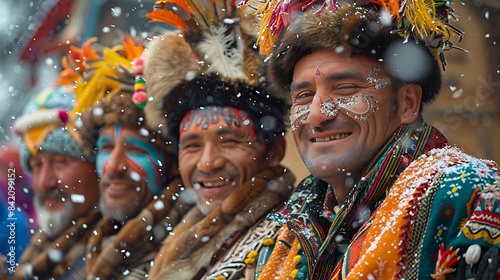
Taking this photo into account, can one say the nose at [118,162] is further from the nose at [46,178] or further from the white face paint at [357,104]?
the white face paint at [357,104]

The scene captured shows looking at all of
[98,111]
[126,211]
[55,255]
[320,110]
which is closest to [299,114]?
[320,110]

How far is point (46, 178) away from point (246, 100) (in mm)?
1824

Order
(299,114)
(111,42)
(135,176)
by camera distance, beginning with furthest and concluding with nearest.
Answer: (111,42) < (135,176) < (299,114)

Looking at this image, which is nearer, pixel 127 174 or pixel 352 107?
pixel 352 107

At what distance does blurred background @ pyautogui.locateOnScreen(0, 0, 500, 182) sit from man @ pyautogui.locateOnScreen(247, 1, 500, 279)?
0.98 meters

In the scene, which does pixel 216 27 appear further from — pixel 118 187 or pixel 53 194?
pixel 53 194

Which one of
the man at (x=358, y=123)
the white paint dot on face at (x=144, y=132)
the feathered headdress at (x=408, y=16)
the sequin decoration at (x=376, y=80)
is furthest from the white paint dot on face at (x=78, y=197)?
the sequin decoration at (x=376, y=80)

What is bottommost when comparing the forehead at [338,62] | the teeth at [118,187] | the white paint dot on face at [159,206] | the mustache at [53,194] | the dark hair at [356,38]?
the mustache at [53,194]

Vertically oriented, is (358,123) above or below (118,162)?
above

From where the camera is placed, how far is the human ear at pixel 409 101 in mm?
3080

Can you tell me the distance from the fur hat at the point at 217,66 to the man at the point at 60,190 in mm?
1169

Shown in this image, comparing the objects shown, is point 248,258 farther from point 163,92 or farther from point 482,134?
point 482,134

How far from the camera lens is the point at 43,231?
5.41 m

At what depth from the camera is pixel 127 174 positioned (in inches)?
185
